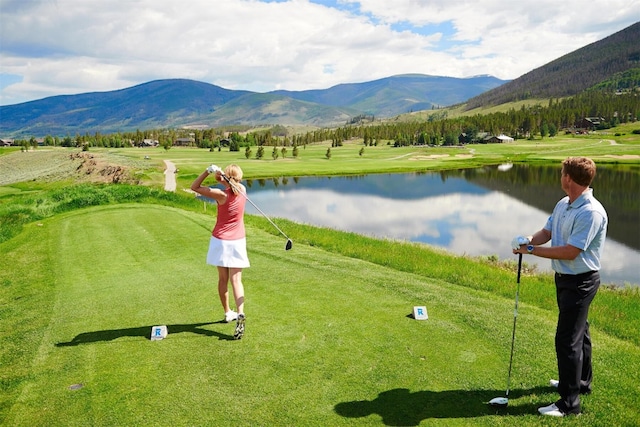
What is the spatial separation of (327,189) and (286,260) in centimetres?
4441

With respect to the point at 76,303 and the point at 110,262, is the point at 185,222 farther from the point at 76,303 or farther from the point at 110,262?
the point at 76,303

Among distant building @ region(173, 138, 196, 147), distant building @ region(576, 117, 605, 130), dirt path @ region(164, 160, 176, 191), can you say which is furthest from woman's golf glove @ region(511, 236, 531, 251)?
distant building @ region(576, 117, 605, 130)

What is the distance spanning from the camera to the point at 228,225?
790 centimetres

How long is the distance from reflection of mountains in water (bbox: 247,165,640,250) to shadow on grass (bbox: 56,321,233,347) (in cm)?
2811

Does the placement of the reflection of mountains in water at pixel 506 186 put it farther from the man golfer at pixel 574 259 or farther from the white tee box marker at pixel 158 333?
the white tee box marker at pixel 158 333

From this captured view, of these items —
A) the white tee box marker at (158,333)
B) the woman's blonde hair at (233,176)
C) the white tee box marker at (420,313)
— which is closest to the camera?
the white tee box marker at (158,333)

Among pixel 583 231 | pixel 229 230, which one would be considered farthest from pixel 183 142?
pixel 583 231

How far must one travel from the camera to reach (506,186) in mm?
55250

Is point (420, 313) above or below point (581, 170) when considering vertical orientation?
below

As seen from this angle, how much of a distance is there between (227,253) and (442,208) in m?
35.0

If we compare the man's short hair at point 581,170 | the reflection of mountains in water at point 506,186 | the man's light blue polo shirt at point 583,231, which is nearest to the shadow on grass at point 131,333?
the man's light blue polo shirt at point 583,231

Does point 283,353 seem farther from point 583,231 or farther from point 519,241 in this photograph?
point 583,231

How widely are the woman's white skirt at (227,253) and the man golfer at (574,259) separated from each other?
454 centimetres

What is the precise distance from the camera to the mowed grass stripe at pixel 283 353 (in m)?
5.59
